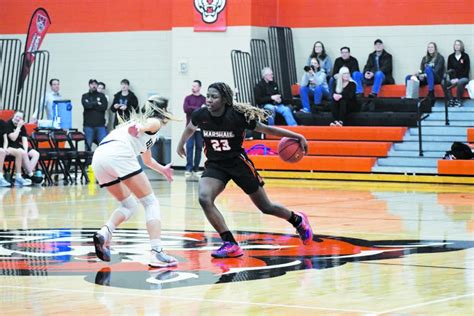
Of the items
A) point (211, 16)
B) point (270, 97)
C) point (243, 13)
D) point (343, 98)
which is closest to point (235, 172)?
point (343, 98)

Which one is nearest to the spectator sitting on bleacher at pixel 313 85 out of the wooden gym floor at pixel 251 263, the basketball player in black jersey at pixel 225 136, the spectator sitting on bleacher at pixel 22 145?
the spectator sitting on bleacher at pixel 22 145

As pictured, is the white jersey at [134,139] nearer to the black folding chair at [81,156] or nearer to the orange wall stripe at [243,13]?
the black folding chair at [81,156]

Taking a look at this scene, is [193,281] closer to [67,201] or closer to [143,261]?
[143,261]

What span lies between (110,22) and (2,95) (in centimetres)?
335

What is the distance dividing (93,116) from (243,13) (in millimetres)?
4268

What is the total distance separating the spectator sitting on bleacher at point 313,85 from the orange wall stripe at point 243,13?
1925mm

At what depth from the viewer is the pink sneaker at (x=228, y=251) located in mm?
10195

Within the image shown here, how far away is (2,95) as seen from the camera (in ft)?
93.5

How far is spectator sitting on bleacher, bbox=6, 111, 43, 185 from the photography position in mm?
20828

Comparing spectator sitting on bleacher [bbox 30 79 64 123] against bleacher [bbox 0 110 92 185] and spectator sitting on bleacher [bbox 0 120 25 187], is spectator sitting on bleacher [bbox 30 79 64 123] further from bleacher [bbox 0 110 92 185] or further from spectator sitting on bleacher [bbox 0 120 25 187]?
spectator sitting on bleacher [bbox 0 120 25 187]

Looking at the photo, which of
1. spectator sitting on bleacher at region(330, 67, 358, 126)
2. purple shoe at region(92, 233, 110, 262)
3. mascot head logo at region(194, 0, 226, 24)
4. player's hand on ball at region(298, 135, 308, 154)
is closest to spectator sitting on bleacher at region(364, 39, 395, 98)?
spectator sitting on bleacher at region(330, 67, 358, 126)

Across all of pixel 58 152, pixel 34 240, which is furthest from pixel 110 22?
pixel 34 240

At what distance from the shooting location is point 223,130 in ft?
34.9

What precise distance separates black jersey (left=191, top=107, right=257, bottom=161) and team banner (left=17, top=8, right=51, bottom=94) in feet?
53.1
